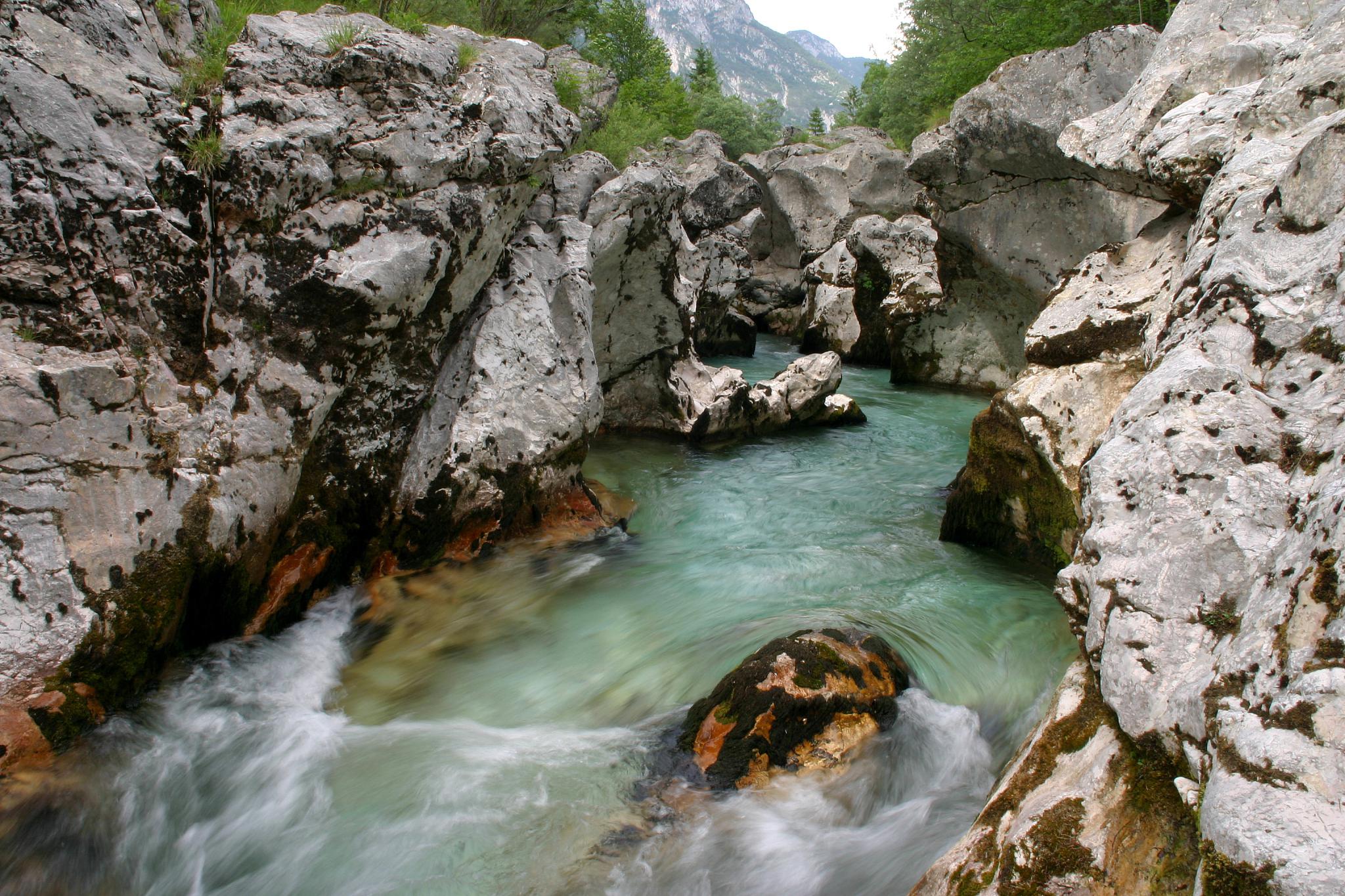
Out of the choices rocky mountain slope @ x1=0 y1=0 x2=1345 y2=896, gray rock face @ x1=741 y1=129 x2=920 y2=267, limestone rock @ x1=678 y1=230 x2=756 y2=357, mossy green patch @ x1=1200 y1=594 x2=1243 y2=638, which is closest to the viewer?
rocky mountain slope @ x1=0 y1=0 x2=1345 y2=896

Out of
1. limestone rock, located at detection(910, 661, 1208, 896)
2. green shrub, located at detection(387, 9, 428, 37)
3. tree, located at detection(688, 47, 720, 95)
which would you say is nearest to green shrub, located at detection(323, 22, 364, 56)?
green shrub, located at detection(387, 9, 428, 37)

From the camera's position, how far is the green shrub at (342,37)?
5.42 metres

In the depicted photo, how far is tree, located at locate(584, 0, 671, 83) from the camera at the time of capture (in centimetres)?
4084

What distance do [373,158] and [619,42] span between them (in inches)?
1661

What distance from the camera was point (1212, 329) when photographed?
3143mm

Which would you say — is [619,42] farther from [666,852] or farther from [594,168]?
[666,852]

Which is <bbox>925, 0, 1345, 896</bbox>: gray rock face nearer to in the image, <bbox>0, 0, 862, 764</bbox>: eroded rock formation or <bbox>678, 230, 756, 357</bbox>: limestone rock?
<bbox>0, 0, 862, 764</bbox>: eroded rock formation

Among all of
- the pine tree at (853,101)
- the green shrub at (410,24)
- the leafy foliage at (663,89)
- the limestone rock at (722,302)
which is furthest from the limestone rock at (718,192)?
the pine tree at (853,101)

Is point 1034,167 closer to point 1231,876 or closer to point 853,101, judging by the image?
point 1231,876

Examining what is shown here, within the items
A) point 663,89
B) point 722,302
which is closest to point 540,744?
point 722,302

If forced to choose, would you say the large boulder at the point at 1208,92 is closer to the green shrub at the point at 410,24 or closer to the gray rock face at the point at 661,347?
the gray rock face at the point at 661,347

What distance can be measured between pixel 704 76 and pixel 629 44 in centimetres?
920

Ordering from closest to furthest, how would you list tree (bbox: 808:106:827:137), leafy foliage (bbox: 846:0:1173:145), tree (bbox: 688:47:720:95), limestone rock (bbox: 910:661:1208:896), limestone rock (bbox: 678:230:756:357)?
1. limestone rock (bbox: 910:661:1208:896)
2. limestone rock (bbox: 678:230:756:357)
3. leafy foliage (bbox: 846:0:1173:145)
4. tree (bbox: 688:47:720:95)
5. tree (bbox: 808:106:827:137)

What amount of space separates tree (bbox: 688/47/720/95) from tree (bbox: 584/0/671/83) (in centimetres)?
439
